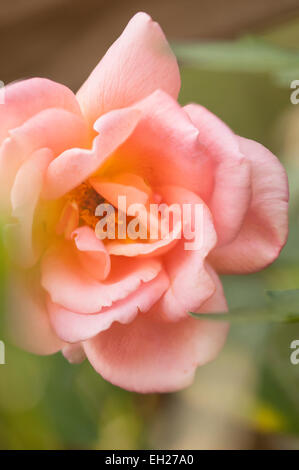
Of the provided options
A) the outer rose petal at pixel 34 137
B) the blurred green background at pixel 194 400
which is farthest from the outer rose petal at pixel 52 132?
the blurred green background at pixel 194 400

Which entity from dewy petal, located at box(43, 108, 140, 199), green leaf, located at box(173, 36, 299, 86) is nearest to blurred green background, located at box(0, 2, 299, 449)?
green leaf, located at box(173, 36, 299, 86)

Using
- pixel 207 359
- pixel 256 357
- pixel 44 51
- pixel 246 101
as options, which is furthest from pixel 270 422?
pixel 44 51

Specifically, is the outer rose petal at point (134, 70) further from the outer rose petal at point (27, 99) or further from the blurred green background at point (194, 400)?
the blurred green background at point (194, 400)

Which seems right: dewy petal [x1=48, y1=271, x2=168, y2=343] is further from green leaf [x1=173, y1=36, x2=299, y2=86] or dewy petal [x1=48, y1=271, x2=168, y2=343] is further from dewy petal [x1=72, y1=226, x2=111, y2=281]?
green leaf [x1=173, y1=36, x2=299, y2=86]

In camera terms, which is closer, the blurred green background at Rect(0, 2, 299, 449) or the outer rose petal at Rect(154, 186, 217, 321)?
the outer rose petal at Rect(154, 186, 217, 321)

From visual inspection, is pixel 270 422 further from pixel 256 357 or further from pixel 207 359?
pixel 207 359

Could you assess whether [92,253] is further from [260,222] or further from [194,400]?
[194,400]

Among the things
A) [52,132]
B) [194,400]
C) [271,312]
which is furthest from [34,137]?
[194,400]
